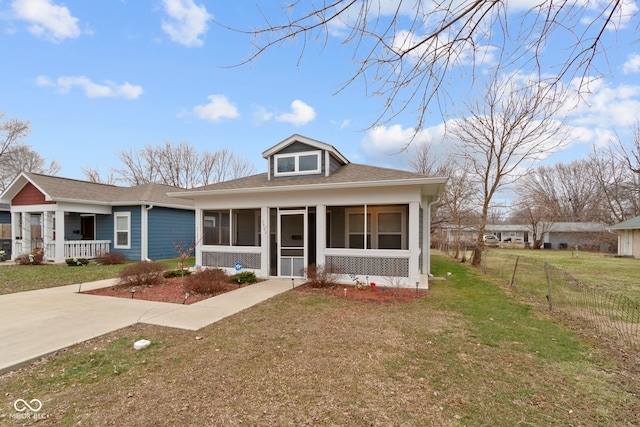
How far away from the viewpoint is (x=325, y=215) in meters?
9.34

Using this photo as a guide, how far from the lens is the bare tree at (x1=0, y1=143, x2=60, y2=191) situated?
2769cm

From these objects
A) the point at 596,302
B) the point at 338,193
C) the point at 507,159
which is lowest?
the point at 596,302

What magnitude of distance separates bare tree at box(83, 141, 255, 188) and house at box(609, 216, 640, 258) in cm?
3599

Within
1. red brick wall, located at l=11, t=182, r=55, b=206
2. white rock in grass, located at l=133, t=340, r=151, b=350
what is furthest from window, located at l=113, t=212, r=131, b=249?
white rock in grass, located at l=133, t=340, r=151, b=350

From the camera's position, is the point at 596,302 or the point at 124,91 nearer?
the point at 596,302

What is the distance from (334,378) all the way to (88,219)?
17992 mm

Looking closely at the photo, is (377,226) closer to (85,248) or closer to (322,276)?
(322,276)

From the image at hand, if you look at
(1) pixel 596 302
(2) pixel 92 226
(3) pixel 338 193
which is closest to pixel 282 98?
(3) pixel 338 193

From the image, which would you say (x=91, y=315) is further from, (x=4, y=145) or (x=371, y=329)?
(x=4, y=145)

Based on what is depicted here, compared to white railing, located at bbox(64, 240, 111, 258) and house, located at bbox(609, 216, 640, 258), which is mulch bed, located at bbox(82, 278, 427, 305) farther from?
house, located at bbox(609, 216, 640, 258)

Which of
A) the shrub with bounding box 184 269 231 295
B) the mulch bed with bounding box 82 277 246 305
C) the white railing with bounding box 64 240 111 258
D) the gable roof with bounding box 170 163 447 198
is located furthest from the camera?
the white railing with bounding box 64 240 111 258

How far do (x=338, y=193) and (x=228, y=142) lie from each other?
2553 cm

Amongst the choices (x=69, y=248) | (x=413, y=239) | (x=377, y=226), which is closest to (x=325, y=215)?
A: (x=377, y=226)

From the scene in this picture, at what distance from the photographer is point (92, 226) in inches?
619
